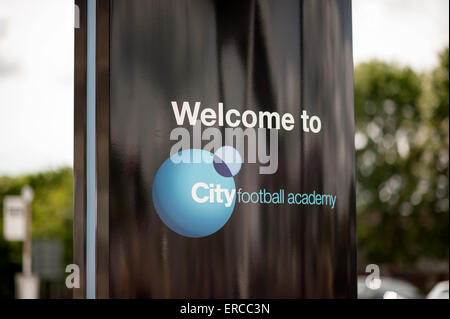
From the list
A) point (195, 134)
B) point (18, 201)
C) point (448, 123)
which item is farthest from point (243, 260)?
point (448, 123)

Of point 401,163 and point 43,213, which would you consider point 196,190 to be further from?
point 43,213

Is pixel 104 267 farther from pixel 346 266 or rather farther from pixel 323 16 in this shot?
pixel 323 16

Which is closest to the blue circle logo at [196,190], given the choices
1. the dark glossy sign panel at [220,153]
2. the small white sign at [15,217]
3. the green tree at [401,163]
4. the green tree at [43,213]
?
the dark glossy sign panel at [220,153]

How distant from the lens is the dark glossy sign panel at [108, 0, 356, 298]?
11.7ft

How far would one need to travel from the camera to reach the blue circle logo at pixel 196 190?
3.60m

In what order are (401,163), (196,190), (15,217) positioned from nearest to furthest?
(196,190) < (15,217) < (401,163)

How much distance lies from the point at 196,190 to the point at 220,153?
0.23 metres

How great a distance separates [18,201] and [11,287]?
3051 cm

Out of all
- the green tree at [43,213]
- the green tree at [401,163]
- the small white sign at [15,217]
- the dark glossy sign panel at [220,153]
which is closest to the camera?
the dark glossy sign panel at [220,153]

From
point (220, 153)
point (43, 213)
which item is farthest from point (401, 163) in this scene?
point (220, 153)

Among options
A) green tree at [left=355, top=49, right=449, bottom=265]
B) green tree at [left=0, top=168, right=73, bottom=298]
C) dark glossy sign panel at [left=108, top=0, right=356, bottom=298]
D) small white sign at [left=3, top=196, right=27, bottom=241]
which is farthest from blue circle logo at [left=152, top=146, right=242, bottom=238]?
green tree at [left=0, top=168, right=73, bottom=298]

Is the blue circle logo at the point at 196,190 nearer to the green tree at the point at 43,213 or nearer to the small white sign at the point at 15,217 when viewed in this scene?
the small white sign at the point at 15,217

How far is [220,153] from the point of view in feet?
12.1

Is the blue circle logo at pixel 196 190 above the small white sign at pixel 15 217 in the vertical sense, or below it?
above
